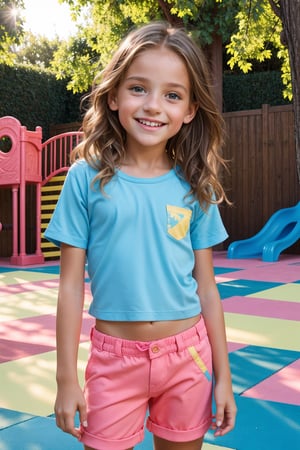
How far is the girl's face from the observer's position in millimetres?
1585

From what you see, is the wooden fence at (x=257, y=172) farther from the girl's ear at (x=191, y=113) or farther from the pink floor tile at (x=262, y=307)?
the girl's ear at (x=191, y=113)

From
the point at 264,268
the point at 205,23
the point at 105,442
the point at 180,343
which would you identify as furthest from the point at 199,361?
the point at 205,23

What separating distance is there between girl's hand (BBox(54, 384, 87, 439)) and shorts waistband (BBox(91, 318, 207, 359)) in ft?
0.39

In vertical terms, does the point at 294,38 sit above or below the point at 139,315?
above

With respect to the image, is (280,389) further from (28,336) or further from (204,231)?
(28,336)

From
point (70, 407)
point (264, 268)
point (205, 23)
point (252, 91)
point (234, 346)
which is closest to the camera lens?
point (70, 407)

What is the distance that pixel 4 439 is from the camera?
2.44 meters

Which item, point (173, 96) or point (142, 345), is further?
point (173, 96)

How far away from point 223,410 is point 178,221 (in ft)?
1.65

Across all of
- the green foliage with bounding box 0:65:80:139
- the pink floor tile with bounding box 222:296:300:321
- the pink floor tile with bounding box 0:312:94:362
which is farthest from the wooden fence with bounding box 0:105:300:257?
the pink floor tile with bounding box 0:312:94:362

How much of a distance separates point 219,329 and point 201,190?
370mm

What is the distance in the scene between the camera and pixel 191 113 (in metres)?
1.74

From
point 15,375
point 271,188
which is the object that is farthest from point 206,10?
point 15,375

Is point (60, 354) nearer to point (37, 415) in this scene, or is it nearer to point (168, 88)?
point (168, 88)
